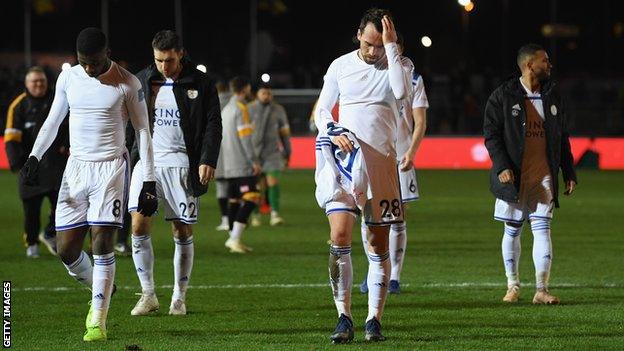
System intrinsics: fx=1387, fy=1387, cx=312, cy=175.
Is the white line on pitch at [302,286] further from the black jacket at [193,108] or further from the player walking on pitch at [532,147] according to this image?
the black jacket at [193,108]

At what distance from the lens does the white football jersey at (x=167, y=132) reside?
1089cm

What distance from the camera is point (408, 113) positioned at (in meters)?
12.3

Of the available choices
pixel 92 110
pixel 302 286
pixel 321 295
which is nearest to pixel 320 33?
pixel 302 286

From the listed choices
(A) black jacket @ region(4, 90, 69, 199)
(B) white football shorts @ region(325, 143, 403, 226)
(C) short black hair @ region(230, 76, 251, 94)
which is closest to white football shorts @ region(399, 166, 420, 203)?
(B) white football shorts @ region(325, 143, 403, 226)

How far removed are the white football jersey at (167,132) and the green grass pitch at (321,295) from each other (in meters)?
1.23

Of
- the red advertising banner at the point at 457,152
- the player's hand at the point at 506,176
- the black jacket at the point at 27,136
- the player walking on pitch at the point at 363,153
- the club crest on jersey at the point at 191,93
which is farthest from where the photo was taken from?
the red advertising banner at the point at 457,152

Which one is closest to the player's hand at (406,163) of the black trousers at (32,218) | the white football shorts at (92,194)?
the white football shorts at (92,194)

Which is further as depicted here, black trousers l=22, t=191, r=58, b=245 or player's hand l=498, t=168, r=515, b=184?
black trousers l=22, t=191, r=58, b=245

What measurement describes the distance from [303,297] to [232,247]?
4535 millimetres

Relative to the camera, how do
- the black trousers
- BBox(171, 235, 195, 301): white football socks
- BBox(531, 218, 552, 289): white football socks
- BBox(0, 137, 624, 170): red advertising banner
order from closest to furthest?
1. BBox(171, 235, 195, 301): white football socks
2. BBox(531, 218, 552, 289): white football socks
3. the black trousers
4. BBox(0, 137, 624, 170): red advertising banner

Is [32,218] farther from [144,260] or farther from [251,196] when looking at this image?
[144,260]

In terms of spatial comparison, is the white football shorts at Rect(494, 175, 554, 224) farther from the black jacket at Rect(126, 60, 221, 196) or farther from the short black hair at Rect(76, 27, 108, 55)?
the short black hair at Rect(76, 27, 108, 55)

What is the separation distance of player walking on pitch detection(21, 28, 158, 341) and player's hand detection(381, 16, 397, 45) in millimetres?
1855

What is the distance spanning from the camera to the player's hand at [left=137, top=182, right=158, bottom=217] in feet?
32.7
